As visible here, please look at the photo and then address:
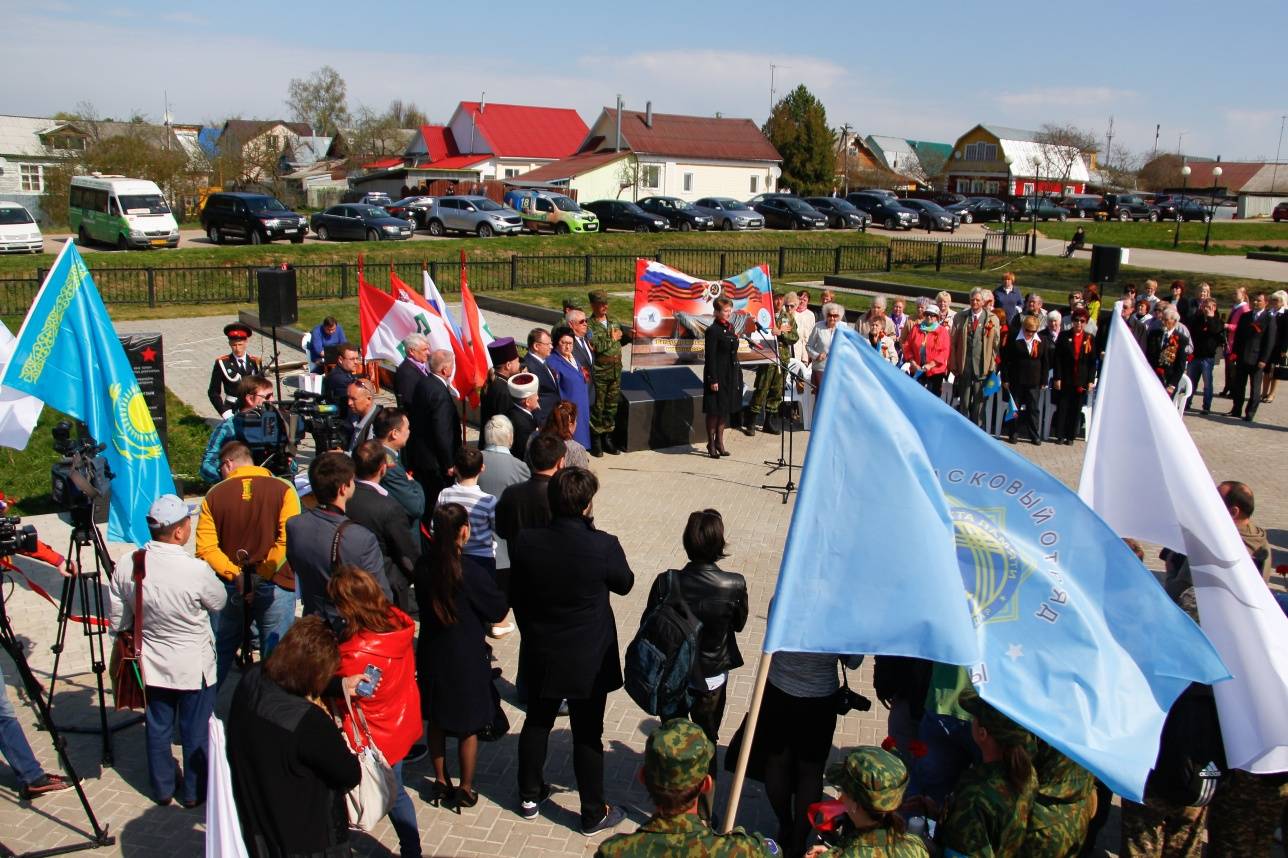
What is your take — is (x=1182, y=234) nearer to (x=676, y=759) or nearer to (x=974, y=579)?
(x=974, y=579)

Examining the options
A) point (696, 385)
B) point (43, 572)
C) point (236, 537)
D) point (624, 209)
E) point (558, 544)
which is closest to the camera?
point (558, 544)

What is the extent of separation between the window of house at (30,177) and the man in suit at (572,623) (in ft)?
256

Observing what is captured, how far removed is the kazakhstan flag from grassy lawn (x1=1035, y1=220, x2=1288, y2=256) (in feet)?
140

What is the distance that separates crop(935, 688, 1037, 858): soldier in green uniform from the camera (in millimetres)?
4016

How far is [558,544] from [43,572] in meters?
6.21

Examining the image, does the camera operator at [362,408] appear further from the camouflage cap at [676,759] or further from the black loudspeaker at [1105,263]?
the black loudspeaker at [1105,263]

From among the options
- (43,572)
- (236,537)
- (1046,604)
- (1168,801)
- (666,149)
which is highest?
(666,149)

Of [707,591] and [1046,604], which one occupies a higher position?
[1046,604]

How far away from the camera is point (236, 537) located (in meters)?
6.16

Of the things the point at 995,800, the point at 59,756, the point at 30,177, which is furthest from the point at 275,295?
the point at 30,177

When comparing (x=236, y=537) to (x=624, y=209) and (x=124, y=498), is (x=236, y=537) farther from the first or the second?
(x=624, y=209)

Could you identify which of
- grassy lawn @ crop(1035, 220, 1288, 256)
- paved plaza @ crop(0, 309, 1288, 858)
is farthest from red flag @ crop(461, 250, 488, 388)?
grassy lawn @ crop(1035, 220, 1288, 256)

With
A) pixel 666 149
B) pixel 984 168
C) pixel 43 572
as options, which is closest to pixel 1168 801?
pixel 43 572

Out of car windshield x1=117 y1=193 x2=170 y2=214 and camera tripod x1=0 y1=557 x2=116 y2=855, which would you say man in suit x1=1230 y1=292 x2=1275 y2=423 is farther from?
car windshield x1=117 y1=193 x2=170 y2=214
